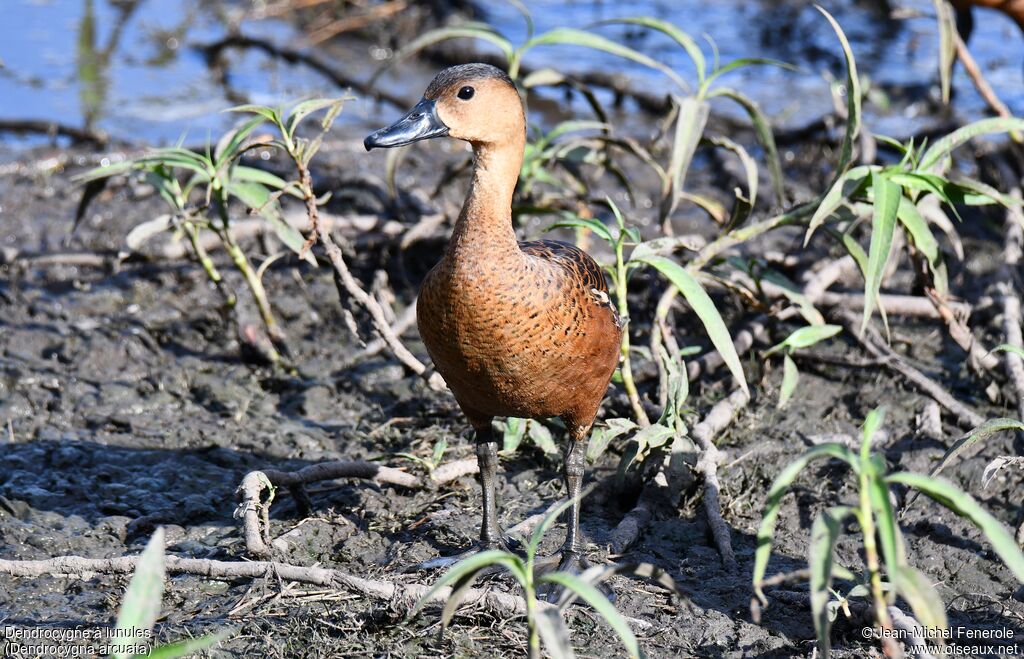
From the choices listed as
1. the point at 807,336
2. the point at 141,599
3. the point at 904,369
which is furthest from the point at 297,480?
the point at 904,369

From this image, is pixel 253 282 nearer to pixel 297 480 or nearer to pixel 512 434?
pixel 297 480

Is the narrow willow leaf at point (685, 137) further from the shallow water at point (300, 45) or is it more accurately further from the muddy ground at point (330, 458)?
the shallow water at point (300, 45)

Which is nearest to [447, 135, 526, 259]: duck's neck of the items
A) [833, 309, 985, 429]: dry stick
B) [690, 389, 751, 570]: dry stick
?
[690, 389, 751, 570]: dry stick

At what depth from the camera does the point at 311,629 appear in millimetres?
3104

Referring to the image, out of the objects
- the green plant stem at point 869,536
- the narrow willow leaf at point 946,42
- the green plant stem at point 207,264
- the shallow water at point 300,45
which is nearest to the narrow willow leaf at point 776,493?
the green plant stem at point 869,536

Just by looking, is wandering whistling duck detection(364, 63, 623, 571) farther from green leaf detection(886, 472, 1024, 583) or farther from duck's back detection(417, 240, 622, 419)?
green leaf detection(886, 472, 1024, 583)

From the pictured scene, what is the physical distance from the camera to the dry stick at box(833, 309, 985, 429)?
14.1 feet

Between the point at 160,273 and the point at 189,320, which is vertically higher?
the point at 160,273

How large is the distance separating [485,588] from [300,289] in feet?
8.88

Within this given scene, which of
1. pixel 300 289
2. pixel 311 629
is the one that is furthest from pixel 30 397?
pixel 311 629

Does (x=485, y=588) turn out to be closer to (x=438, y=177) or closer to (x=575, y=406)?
(x=575, y=406)

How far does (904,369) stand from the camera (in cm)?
452

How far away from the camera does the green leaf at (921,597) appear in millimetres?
2307

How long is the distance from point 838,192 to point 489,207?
143 cm
